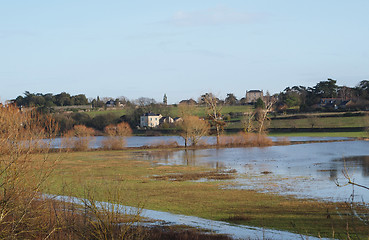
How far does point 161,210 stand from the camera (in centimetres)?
2030

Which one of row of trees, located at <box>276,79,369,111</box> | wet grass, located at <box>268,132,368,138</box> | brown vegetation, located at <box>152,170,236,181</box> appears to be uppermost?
row of trees, located at <box>276,79,369,111</box>

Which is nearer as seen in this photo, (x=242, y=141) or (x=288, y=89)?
(x=242, y=141)

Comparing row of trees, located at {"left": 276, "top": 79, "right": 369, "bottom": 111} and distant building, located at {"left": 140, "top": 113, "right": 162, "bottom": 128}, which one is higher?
row of trees, located at {"left": 276, "top": 79, "right": 369, "bottom": 111}

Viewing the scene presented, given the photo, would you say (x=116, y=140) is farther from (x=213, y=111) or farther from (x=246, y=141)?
(x=246, y=141)

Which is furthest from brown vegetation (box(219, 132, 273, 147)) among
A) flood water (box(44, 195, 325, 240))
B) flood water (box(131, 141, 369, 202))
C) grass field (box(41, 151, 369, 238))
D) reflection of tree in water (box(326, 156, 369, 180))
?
flood water (box(44, 195, 325, 240))

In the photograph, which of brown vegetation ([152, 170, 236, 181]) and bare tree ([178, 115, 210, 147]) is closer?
brown vegetation ([152, 170, 236, 181])

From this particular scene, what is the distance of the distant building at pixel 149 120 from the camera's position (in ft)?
393

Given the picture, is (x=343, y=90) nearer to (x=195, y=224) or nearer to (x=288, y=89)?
(x=288, y=89)

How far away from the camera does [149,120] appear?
4776 inches

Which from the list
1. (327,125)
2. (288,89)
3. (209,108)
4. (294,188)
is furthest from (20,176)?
(288,89)

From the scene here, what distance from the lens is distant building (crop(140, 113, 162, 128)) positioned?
11986cm

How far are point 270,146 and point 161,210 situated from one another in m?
49.6

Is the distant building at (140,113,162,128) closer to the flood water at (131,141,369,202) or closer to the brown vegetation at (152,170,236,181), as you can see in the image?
the flood water at (131,141,369,202)

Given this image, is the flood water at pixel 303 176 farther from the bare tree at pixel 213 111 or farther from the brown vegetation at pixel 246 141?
the bare tree at pixel 213 111
